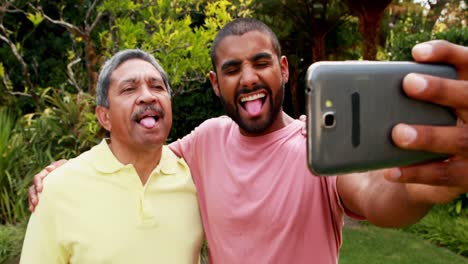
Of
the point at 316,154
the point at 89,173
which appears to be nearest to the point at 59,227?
the point at 89,173

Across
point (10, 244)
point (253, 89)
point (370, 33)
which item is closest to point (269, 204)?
point (253, 89)

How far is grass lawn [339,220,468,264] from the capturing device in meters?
6.90

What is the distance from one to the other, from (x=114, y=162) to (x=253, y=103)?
0.71 metres

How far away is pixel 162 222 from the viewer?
2.35 meters

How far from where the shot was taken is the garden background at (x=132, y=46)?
554 centimetres

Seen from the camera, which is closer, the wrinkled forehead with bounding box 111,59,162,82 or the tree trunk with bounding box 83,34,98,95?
the wrinkled forehead with bounding box 111,59,162,82

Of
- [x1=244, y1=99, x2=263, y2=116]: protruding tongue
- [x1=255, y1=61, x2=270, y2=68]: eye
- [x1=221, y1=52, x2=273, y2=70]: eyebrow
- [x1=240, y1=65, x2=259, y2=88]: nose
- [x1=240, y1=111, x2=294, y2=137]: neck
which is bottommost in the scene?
[x1=240, y1=111, x2=294, y2=137]: neck

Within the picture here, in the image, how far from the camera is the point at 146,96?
2492mm

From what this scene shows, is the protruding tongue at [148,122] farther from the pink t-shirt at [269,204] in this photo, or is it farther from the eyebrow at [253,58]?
the eyebrow at [253,58]

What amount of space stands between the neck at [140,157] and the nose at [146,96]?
0.21 metres

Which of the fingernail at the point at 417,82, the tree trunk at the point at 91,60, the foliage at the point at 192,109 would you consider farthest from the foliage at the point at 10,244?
the foliage at the point at 192,109

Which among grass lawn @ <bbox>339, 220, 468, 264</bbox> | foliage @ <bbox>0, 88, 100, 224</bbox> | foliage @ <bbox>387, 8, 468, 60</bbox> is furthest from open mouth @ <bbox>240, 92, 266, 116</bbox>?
foliage @ <bbox>387, 8, 468, 60</bbox>

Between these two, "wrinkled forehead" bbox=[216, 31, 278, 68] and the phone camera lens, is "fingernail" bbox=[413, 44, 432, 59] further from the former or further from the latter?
"wrinkled forehead" bbox=[216, 31, 278, 68]

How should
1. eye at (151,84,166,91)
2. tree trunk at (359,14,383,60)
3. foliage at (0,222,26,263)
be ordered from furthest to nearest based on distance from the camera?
tree trunk at (359,14,383,60) < foliage at (0,222,26,263) < eye at (151,84,166,91)
